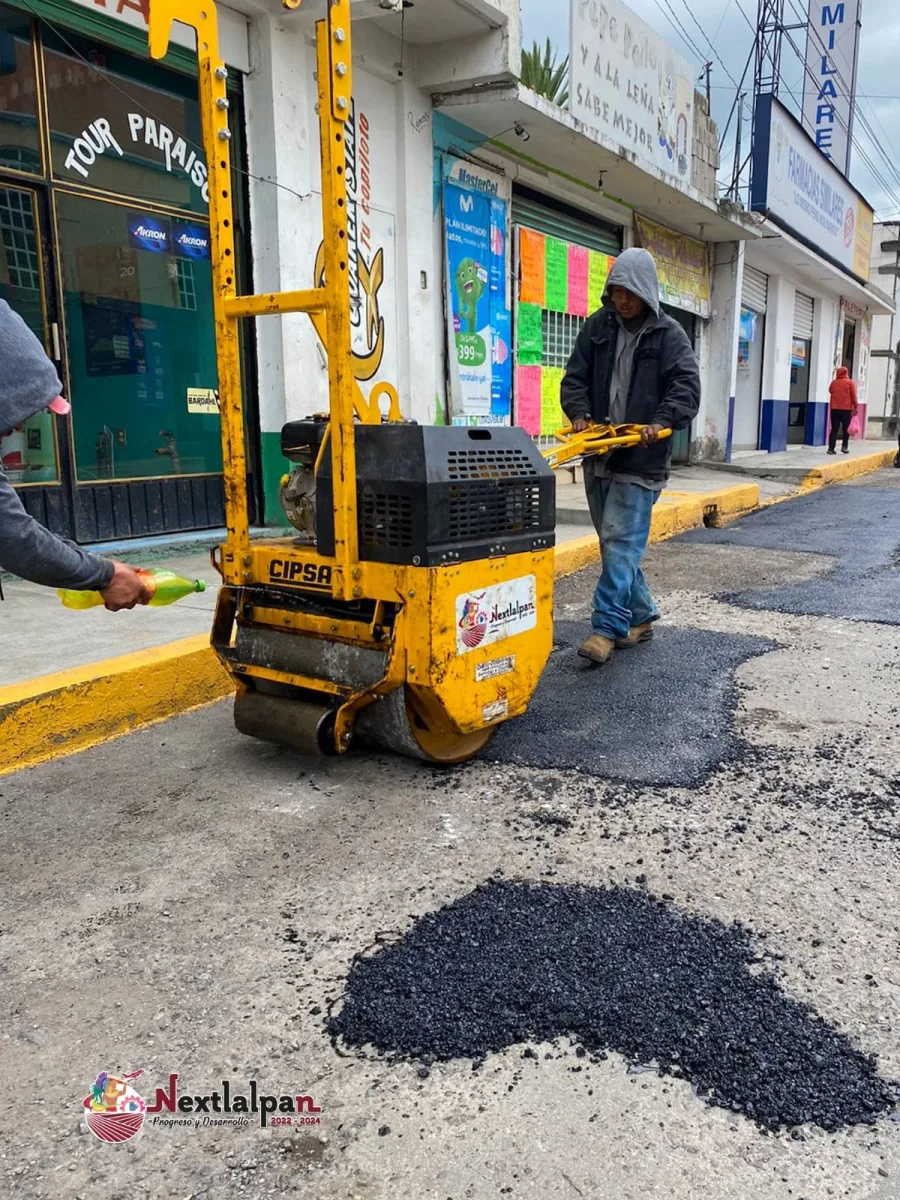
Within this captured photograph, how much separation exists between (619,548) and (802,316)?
1999 cm

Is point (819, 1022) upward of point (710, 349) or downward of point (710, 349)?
downward

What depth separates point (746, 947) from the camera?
7.16 feet

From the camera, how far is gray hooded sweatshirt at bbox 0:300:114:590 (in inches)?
78.4

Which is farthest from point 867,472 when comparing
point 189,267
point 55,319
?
point 55,319

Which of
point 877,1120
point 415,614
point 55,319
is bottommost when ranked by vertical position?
point 877,1120

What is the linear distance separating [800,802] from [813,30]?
22505 millimetres

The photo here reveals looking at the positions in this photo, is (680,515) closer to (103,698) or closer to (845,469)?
(103,698)

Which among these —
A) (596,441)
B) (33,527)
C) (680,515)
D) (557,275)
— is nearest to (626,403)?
(596,441)

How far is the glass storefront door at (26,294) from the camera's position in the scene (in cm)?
566

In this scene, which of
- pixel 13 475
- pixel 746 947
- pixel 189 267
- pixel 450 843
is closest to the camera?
pixel 746 947

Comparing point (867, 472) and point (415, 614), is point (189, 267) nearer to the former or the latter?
point (415, 614)

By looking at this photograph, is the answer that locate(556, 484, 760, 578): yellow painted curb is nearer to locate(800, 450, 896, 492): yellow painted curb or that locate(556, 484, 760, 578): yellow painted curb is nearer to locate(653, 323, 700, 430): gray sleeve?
locate(653, 323, 700, 430): gray sleeve

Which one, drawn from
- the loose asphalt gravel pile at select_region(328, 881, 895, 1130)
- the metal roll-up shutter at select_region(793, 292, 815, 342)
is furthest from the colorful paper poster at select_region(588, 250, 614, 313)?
the loose asphalt gravel pile at select_region(328, 881, 895, 1130)

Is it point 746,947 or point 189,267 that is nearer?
point 746,947
